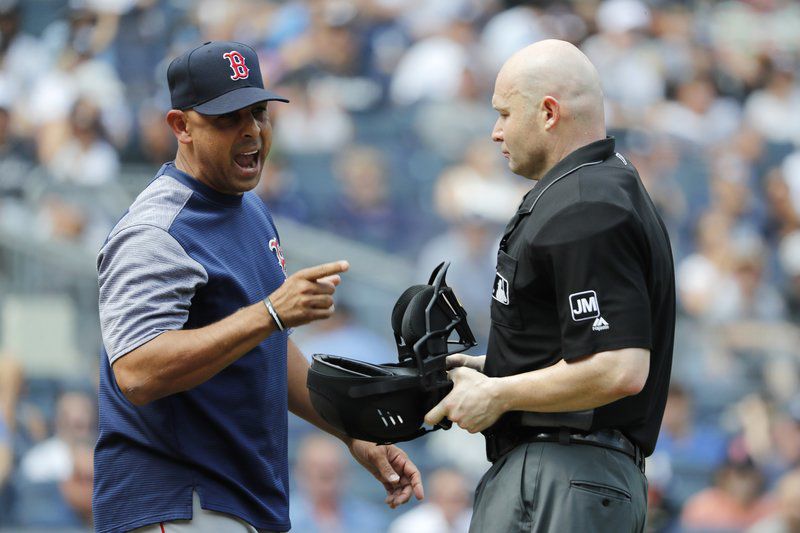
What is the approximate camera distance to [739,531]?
26.1 ft

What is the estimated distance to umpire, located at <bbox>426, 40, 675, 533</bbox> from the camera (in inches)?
117

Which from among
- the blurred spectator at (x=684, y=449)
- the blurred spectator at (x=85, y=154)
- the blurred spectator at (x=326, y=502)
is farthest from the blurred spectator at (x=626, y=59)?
the blurred spectator at (x=85, y=154)

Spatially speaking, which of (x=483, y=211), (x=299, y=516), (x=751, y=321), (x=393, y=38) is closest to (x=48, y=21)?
(x=393, y=38)

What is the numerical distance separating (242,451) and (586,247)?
120 centimetres

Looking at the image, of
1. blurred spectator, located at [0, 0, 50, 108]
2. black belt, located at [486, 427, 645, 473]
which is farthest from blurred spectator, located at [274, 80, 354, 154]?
black belt, located at [486, 427, 645, 473]

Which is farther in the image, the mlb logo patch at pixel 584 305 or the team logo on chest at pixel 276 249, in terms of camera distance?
the team logo on chest at pixel 276 249

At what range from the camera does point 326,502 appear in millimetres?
7922

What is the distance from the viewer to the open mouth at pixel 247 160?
136 inches

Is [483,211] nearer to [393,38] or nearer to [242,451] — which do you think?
[393,38]

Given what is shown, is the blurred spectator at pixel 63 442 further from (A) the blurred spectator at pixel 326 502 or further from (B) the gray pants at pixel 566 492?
(B) the gray pants at pixel 566 492

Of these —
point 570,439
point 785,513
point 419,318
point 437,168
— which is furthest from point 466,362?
point 437,168

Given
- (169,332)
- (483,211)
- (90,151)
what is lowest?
(483,211)

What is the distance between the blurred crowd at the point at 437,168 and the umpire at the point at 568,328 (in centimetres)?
463

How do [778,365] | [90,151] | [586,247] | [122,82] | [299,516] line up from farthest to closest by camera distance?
1. [122,82]
2. [90,151]
3. [778,365]
4. [299,516]
5. [586,247]
